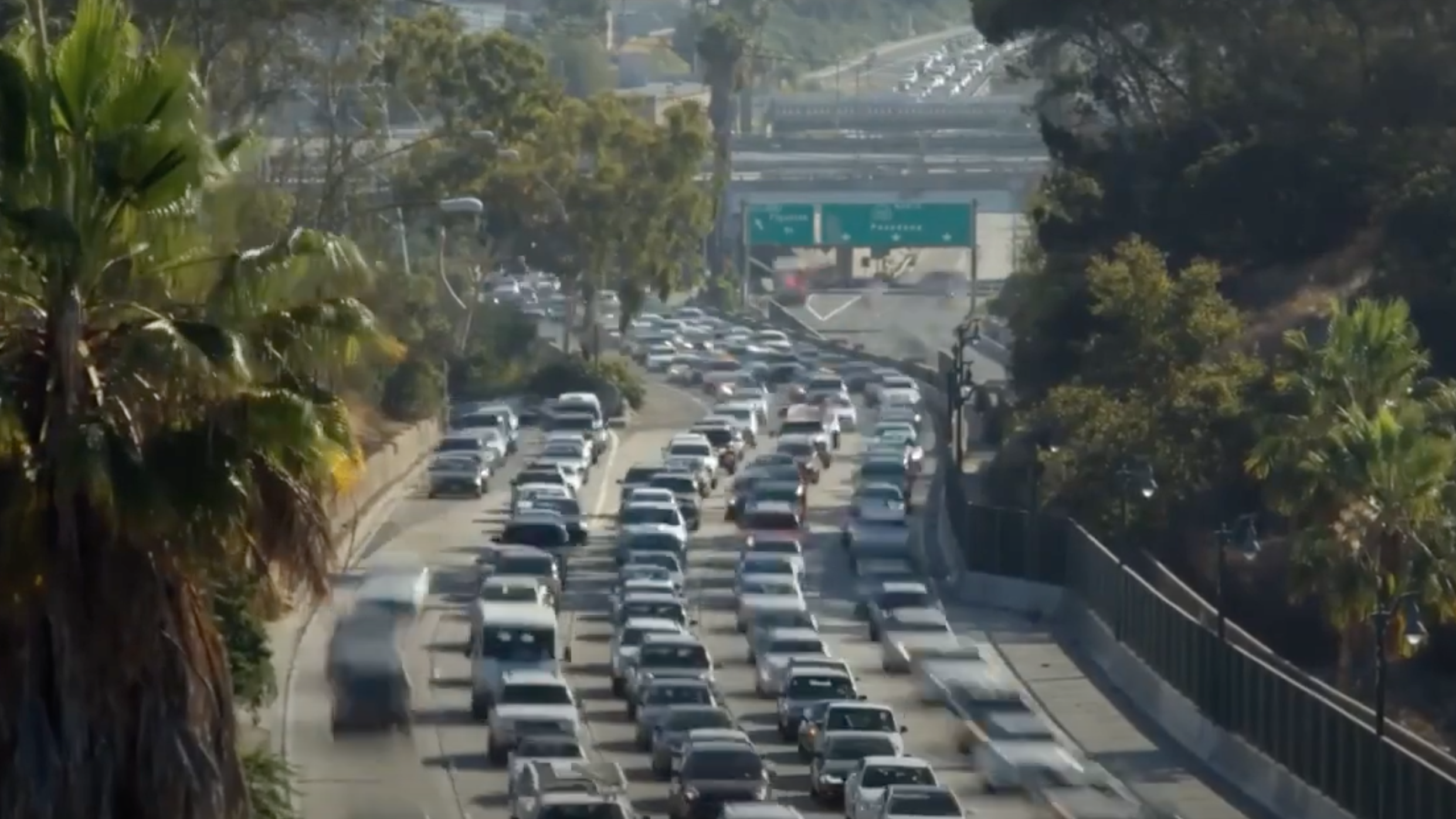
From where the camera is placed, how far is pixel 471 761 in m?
39.4

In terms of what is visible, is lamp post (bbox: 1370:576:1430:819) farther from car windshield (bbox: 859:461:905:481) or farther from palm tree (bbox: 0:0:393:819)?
car windshield (bbox: 859:461:905:481)

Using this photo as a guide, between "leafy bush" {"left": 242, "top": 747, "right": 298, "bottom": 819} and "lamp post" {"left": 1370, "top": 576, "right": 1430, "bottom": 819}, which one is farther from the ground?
"leafy bush" {"left": 242, "top": 747, "right": 298, "bottom": 819}


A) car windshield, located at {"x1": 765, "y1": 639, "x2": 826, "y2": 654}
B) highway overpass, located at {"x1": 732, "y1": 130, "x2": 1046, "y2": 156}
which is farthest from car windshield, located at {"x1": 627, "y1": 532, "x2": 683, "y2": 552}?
highway overpass, located at {"x1": 732, "y1": 130, "x2": 1046, "y2": 156}

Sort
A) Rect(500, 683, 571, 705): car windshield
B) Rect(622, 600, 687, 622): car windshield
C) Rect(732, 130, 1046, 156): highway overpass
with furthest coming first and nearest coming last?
Rect(732, 130, 1046, 156): highway overpass → Rect(622, 600, 687, 622): car windshield → Rect(500, 683, 571, 705): car windshield

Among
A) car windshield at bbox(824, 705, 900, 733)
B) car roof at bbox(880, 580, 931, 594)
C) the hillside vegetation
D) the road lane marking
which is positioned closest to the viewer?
car windshield at bbox(824, 705, 900, 733)

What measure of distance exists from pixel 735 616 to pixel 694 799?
21.3m

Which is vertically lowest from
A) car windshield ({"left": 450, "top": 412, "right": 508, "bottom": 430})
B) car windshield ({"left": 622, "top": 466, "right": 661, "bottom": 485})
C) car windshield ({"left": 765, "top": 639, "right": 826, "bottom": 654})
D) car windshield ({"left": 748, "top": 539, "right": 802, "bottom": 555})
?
car windshield ({"left": 450, "top": 412, "right": 508, "bottom": 430})

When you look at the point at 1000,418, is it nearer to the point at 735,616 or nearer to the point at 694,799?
the point at 735,616

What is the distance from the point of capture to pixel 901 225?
425ft

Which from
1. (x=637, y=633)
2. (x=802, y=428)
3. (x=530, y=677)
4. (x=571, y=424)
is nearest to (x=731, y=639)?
(x=637, y=633)

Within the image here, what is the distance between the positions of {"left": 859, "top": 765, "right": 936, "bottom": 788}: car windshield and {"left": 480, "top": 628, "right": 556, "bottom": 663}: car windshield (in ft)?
32.7

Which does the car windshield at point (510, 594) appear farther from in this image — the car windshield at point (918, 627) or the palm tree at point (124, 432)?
the palm tree at point (124, 432)

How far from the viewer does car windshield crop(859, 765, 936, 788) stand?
3488 cm

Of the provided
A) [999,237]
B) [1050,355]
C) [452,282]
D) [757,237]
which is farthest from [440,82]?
[999,237]
